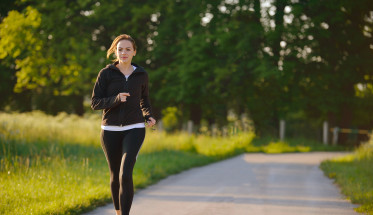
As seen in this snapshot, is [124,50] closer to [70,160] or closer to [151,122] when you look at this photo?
[151,122]

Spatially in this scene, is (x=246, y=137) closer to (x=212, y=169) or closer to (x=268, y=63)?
(x=268, y=63)

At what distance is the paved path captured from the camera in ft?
23.0

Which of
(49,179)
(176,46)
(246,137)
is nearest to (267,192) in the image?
(49,179)

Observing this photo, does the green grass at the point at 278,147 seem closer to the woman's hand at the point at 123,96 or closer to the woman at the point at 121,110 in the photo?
the woman at the point at 121,110

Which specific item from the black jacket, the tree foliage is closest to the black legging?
the black jacket

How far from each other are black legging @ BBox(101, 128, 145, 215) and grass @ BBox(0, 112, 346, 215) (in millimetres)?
1167

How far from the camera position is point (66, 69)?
77.6 feet

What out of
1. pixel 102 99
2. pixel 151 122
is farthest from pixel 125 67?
pixel 151 122

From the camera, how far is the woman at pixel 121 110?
5.32 metres

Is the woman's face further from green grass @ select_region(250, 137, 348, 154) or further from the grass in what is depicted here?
green grass @ select_region(250, 137, 348, 154)

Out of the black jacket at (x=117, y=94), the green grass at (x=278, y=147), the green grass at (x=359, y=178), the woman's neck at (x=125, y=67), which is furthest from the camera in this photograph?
the green grass at (x=278, y=147)

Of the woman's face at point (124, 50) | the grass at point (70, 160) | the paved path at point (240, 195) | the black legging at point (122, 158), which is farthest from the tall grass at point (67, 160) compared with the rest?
A: the woman's face at point (124, 50)

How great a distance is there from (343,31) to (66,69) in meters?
13.8

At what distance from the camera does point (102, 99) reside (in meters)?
5.38
